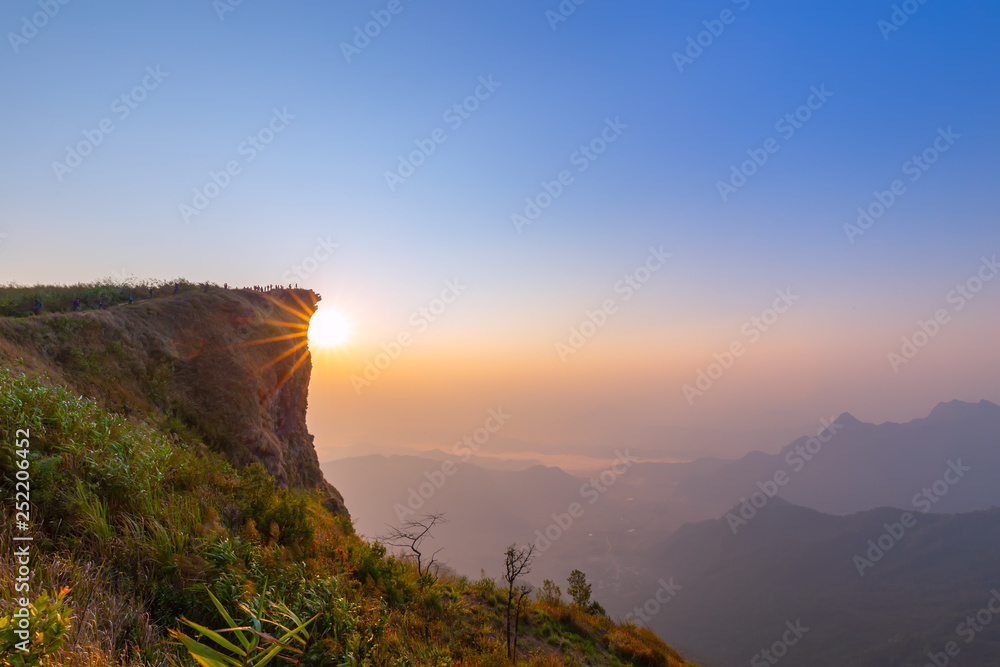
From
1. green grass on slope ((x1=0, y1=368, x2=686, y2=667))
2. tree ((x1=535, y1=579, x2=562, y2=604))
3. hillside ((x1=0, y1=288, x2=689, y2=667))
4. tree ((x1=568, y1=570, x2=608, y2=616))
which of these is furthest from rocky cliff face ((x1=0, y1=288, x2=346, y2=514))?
tree ((x1=568, y1=570, x2=608, y2=616))

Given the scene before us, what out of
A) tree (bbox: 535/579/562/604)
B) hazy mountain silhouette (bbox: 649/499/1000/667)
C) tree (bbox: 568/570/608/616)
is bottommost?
tree (bbox: 535/579/562/604)

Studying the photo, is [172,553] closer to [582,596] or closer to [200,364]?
[200,364]

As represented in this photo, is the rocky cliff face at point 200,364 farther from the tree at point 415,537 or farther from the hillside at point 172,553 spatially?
the tree at point 415,537

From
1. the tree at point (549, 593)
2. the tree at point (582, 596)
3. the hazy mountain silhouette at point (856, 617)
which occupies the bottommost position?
the tree at point (549, 593)

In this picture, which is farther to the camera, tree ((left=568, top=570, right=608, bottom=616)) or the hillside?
tree ((left=568, top=570, right=608, bottom=616))

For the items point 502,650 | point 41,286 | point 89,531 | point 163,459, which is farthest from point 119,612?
point 41,286

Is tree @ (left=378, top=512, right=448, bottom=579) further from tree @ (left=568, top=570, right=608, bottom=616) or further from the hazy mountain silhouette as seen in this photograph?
the hazy mountain silhouette

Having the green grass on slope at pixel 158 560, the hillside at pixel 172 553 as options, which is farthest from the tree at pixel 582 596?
the green grass on slope at pixel 158 560
